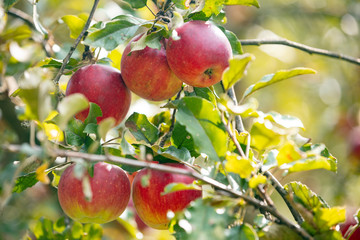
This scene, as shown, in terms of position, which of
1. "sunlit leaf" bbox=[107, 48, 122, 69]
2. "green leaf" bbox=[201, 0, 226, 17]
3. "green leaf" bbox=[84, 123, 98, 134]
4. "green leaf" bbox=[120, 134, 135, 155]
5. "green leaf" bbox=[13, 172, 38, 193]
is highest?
"green leaf" bbox=[201, 0, 226, 17]

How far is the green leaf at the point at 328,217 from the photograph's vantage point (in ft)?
2.44

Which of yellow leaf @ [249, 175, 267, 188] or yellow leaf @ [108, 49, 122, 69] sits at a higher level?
yellow leaf @ [249, 175, 267, 188]

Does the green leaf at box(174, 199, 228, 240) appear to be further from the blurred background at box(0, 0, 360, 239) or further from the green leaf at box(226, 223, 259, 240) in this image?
the blurred background at box(0, 0, 360, 239)

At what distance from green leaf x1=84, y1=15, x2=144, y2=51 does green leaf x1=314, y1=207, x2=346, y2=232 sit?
1.69ft

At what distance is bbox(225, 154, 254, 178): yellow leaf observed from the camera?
2.25 ft

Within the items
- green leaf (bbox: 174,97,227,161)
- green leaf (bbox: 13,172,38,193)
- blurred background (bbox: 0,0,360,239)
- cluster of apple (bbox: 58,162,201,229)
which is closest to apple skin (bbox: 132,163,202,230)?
cluster of apple (bbox: 58,162,201,229)

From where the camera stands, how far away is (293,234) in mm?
780

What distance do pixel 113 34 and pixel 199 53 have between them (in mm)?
193

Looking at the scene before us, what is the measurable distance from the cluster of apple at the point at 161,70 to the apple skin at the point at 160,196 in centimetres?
19

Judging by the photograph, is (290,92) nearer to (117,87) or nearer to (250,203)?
(117,87)

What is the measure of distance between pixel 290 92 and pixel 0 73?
2.72 m

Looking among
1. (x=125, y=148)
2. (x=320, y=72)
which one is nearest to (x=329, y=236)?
(x=125, y=148)

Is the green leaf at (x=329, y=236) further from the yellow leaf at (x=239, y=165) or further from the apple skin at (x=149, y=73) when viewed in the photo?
the apple skin at (x=149, y=73)

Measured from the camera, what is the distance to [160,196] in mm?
895
